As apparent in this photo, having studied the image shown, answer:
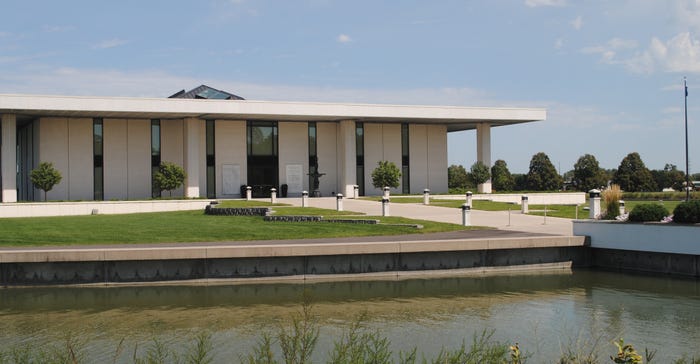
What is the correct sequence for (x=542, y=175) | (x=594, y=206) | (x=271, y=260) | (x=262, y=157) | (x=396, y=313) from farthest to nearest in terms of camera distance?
(x=542, y=175)
(x=262, y=157)
(x=594, y=206)
(x=271, y=260)
(x=396, y=313)

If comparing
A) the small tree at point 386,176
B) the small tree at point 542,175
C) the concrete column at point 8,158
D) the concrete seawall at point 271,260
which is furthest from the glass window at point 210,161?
the small tree at point 542,175

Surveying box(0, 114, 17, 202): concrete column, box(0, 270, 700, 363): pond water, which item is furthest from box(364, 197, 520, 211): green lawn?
box(0, 114, 17, 202): concrete column

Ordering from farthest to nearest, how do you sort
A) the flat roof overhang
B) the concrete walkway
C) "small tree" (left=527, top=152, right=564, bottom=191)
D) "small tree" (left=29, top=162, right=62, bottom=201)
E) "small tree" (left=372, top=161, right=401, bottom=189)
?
"small tree" (left=527, top=152, right=564, bottom=191), "small tree" (left=372, top=161, right=401, bottom=189), "small tree" (left=29, top=162, right=62, bottom=201), the flat roof overhang, the concrete walkway

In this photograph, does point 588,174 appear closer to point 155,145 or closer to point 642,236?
point 155,145

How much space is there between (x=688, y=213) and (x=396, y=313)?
9.05m

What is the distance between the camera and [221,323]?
43.9 feet

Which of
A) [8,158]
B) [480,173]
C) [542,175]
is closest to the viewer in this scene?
[8,158]

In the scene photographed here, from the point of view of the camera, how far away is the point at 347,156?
5028 centimetres

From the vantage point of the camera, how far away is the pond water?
1169 cm

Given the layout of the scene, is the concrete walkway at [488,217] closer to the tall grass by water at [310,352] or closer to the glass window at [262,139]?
the tall grass by water at [310,352]

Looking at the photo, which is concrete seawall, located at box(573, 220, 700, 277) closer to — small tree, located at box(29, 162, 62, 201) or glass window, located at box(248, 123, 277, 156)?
small tree, located at box(29, 162, 62, 201)

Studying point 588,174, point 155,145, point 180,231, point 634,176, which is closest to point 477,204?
point 180,231

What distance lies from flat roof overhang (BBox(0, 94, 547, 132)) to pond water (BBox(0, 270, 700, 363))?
2671 cm

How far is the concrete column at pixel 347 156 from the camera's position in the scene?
165 feet
